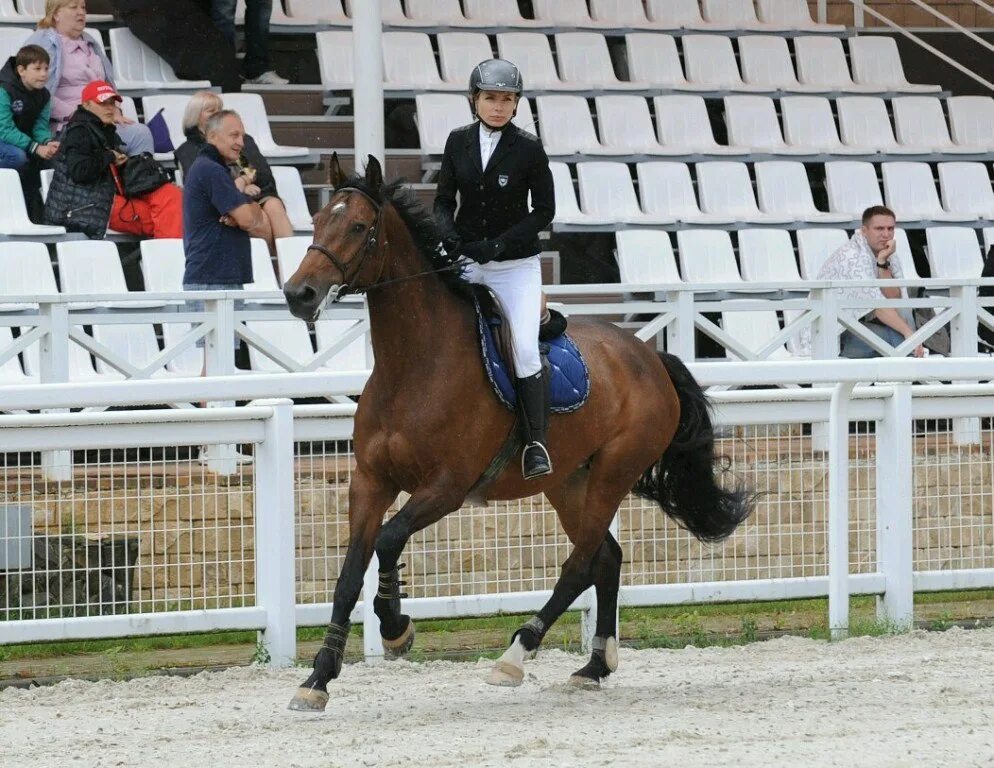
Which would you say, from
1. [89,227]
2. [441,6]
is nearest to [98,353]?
[89,227]

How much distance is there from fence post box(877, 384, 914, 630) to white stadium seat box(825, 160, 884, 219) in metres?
7.57

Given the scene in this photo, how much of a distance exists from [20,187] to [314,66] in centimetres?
470

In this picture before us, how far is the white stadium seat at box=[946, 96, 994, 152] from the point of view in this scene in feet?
56.0

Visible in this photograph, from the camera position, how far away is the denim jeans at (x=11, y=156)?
11.9 metres

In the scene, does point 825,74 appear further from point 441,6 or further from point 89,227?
point 89,227

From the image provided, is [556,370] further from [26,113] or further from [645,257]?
[645,257]

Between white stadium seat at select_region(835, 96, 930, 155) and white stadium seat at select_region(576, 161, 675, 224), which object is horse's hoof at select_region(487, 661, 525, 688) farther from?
white stadium seat at select_region(835, 96, 930, 155)

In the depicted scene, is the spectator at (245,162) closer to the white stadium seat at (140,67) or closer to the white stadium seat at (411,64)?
the white stadium seat at (140,67)

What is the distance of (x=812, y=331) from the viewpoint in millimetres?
11523

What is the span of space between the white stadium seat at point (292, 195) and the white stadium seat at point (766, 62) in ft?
18.6

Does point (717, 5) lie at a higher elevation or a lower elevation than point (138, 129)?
higher

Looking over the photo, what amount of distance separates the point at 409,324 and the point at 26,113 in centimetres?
654

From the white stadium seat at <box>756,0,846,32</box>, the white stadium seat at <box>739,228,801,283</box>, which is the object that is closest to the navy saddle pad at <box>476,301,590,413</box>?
the white stadium seat at <box>739,228,801,283</box>

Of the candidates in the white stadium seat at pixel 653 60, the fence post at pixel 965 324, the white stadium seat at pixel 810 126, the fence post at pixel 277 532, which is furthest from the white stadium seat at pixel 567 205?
the fence post at pixel 277 532
